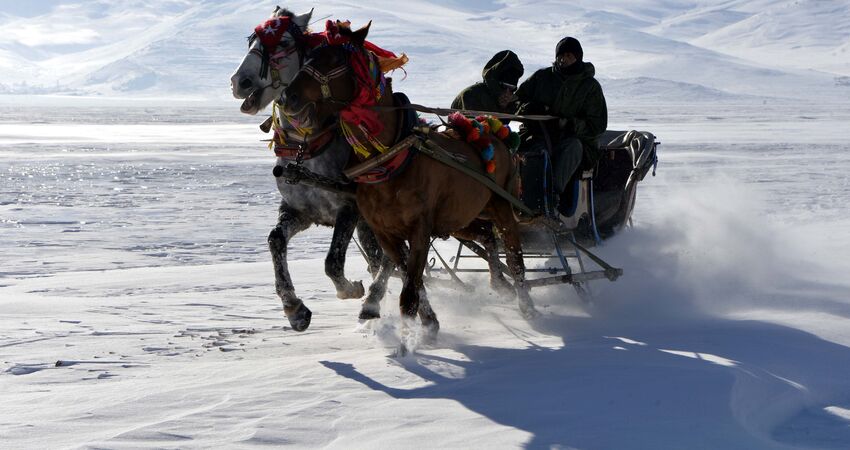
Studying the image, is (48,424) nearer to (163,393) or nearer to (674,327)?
(163,393)

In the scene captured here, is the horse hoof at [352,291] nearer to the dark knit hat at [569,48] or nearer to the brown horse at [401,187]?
the brown horse at [401,187]

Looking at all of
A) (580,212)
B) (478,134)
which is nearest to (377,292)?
(478,134)

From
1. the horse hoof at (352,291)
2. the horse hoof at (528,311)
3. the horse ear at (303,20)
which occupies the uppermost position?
the horse ear at (303,20)

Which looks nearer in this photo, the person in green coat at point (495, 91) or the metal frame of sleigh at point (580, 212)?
the metal frame of sleigh at point (580, 212)

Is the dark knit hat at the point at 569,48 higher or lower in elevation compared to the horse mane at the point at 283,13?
lower

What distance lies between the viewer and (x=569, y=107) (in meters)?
8.19

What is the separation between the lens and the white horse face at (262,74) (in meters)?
6.17

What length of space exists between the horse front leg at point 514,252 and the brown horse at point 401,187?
53cm

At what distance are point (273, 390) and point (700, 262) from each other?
4885mm

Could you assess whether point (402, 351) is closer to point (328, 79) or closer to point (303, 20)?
point (328, 79)

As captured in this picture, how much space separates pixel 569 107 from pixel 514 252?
1178 mm

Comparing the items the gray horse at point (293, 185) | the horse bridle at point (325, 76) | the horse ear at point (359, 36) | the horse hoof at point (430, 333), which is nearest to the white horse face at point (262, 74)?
the gray horse at point (293, 185)

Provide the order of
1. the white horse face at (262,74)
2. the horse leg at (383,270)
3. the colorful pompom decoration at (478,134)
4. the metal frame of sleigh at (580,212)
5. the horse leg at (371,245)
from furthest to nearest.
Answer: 1. the metal frame of sleigh at (580,212)
2. the horse leg at (371,245)
3. the colorful pompom decoration at (478,134)
4. the horse leg at (383,270)
5. the white horse face at (262,74)

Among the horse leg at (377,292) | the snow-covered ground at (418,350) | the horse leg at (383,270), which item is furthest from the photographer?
the horse leg at (377,292)
